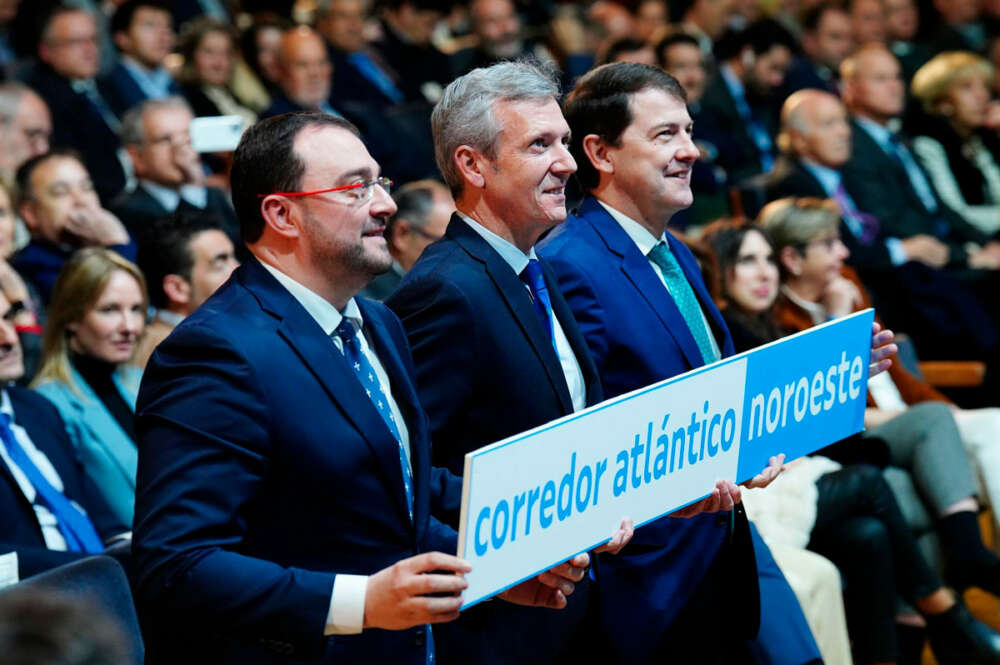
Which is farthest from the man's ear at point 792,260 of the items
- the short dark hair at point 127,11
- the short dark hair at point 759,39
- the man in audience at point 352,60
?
the short dark hair at point 127,11

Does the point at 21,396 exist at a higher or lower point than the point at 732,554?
higher

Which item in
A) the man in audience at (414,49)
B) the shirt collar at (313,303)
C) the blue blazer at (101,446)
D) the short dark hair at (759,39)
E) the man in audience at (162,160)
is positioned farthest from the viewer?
the short dark hair at (759,39)

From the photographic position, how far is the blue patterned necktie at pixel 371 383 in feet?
6.82

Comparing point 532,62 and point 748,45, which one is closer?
point 532,62

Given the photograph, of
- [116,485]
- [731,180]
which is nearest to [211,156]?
[731,180]

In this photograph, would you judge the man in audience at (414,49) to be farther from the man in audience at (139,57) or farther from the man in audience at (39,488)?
the man in audience at (39,488)

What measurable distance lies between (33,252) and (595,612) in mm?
2744

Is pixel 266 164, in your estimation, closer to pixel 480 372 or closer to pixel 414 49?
pixel 480 372

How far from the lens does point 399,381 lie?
2184mm

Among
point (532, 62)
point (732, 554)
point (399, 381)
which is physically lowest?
point (732, 554)

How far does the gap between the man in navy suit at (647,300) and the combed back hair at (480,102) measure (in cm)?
27

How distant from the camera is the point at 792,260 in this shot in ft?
15.8

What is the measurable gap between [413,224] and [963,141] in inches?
154

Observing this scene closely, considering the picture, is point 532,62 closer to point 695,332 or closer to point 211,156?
point 695,332
